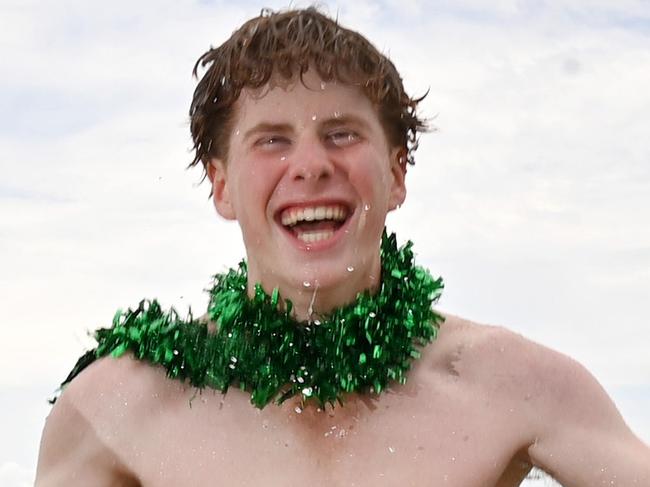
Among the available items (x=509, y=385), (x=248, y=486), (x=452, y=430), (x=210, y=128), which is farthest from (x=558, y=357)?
(x=210, y=128)

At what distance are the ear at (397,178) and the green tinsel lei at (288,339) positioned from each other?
13cm

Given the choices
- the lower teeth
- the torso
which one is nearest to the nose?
the lower teeth

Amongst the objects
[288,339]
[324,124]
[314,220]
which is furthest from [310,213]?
[288,339]

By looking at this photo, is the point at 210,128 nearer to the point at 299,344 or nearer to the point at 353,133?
the point at 353,133

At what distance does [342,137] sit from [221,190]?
512 mm

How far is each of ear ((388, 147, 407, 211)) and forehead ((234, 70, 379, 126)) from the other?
9.6 inches

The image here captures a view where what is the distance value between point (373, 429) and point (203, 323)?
2.16ft

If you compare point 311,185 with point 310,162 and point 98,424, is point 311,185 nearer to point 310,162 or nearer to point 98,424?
point 310,162

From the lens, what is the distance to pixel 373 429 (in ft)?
11.9

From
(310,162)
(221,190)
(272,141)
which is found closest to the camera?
(310,162)

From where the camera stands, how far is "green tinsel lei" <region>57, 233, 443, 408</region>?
142 inches

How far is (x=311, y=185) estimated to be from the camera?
11.6ft

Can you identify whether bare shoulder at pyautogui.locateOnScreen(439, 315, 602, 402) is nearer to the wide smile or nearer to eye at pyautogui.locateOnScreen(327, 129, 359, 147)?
the wide smile

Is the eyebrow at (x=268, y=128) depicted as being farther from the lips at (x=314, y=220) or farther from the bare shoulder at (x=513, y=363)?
the bare shoulder at (x=513, y=363)
